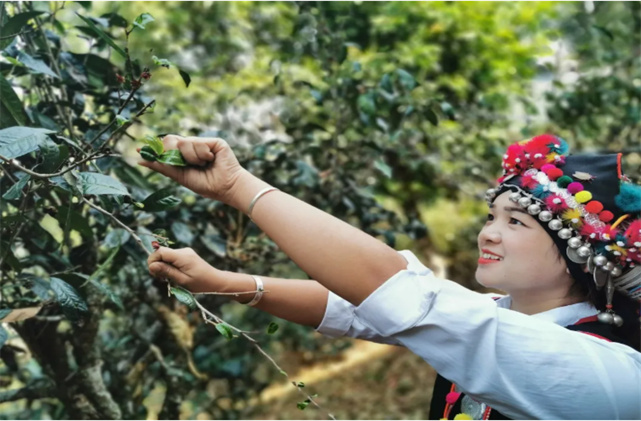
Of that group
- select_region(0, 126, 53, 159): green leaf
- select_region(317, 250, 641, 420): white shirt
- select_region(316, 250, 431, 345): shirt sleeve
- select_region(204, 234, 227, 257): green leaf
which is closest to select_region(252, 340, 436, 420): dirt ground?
select_region(204, 234, 227, 257): green leaf

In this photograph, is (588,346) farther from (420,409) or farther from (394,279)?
(420,409)

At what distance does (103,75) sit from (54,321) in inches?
27.6

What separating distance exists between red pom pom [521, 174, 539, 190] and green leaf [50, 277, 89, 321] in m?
0.96

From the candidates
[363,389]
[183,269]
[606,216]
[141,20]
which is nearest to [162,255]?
[183,269]

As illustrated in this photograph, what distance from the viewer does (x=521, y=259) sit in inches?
50.3

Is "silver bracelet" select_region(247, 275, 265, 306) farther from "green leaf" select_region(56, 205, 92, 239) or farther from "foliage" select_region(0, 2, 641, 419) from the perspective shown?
"green leaf" select_region(56, 205, 92, 239)

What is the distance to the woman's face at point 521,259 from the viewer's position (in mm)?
1280

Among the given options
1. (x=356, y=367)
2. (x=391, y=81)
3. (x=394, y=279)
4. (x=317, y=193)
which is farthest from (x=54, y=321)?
(x=356, y=367)

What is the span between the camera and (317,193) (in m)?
2.29

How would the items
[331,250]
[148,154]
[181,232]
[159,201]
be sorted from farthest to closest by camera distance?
[181,232]
[159,201]
[148,154]
[331,250]

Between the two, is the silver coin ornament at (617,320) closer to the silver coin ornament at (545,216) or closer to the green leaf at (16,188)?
the silver coin ornament at (545,216)

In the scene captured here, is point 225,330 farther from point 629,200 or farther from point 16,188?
point 629,200

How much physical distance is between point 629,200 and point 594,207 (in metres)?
0.08

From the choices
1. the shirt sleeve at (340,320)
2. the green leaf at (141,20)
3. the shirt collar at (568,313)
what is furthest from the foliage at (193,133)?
the shirt collar at (568,313)
